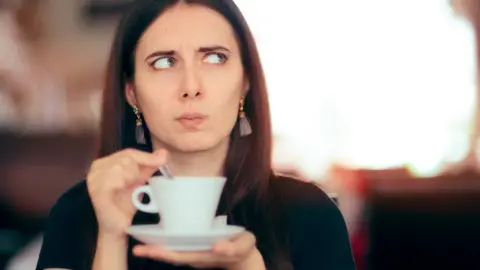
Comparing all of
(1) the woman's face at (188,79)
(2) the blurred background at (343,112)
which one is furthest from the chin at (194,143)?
(2) the blurred background at (343,112)

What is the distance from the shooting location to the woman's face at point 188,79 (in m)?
0.89

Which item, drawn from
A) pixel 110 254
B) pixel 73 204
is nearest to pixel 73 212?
pixel 73 204

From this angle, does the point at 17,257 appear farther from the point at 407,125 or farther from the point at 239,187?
the point at 407,125

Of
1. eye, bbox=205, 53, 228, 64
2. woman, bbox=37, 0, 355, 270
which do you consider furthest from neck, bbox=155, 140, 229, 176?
eye, bbox=205, 53, 228, 64

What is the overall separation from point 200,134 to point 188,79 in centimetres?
8

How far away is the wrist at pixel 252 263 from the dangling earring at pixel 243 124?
0.57 ft

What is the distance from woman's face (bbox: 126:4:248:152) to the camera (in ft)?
2.91

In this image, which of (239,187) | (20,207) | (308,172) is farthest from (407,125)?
(20,207)

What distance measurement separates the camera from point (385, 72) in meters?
0.96

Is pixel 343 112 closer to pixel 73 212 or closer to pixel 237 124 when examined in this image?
pixel 237 124

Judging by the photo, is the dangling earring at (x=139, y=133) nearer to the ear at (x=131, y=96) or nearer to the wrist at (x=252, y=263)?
the ear at (x=131, y=96)

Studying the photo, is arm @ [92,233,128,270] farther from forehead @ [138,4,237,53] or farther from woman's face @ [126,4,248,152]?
forehead @ [138,4,237,53]

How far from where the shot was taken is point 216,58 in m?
0.90

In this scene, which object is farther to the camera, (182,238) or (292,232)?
(292,232)
